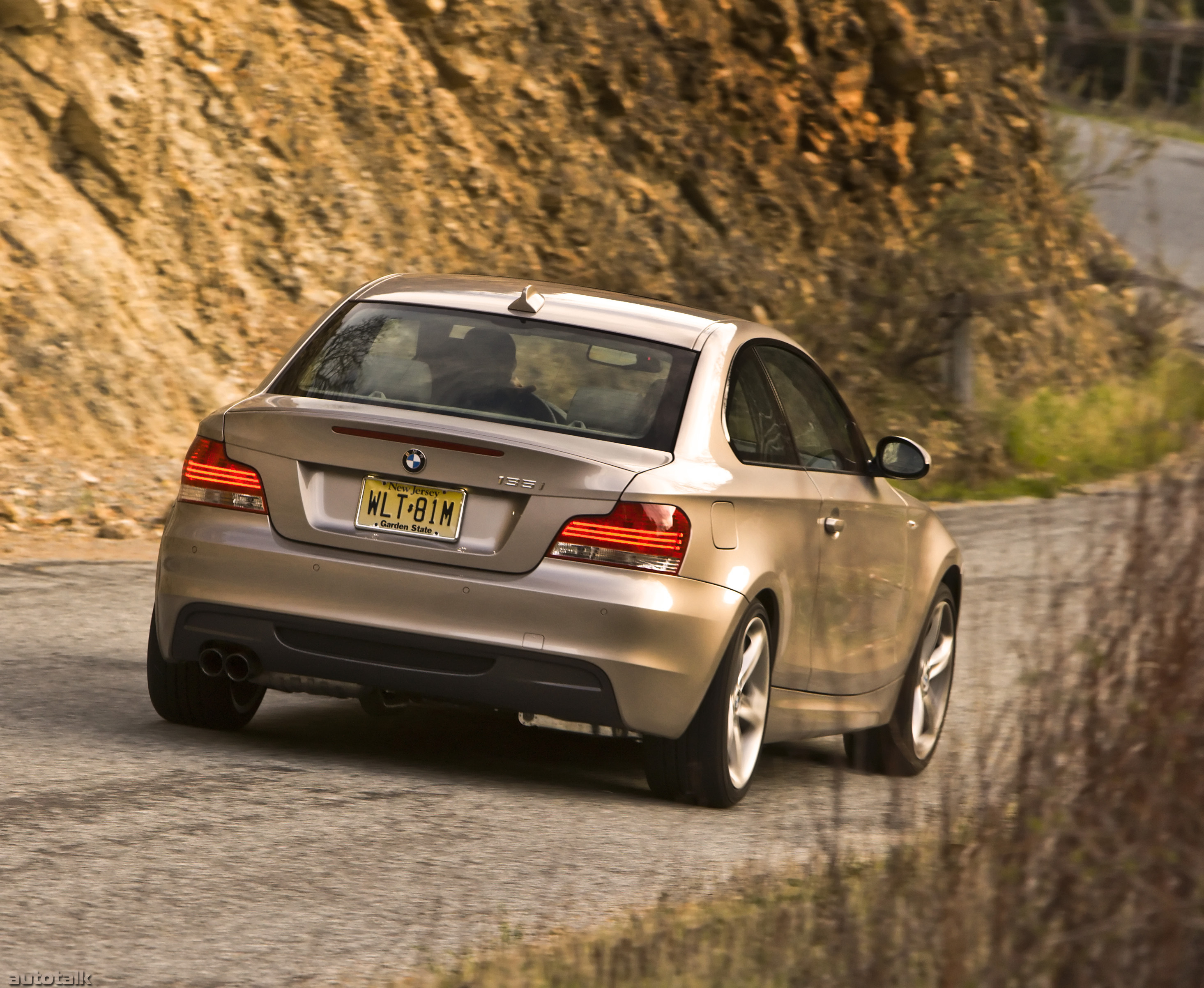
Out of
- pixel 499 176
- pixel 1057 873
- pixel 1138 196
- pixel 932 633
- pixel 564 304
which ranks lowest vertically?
pixel 1138 196

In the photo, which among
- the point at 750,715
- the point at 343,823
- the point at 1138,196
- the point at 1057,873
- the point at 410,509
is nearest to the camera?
the point at 1057,873

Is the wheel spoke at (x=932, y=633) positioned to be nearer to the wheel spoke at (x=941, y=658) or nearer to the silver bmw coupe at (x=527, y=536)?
the wheel spoke at (x=941, y=658)

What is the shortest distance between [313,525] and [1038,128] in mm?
24829

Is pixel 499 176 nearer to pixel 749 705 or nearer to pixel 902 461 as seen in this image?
pixel 902 461

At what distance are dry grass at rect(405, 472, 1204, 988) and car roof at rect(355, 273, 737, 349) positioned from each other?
9.18 ft

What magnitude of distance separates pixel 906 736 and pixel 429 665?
2.63m

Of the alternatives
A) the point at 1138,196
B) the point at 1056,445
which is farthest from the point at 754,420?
the point at 1138,196

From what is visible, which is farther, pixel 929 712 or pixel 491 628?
pixel 929 712

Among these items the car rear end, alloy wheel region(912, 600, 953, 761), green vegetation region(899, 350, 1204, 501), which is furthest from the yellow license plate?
green vegetation region(899, 350, 1204, 501)

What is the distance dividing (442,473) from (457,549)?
25cm

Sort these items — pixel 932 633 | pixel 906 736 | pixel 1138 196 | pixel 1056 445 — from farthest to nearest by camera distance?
pixel 1138 196 → pixel 1056 445 → pixel 932 633 → pixel 906 736

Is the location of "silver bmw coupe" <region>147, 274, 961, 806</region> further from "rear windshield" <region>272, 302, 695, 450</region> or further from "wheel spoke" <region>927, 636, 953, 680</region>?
"wheel spoke" <region>927, 636, 953, 680</region>

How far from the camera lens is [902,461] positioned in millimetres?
7863

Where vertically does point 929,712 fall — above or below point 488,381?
below
